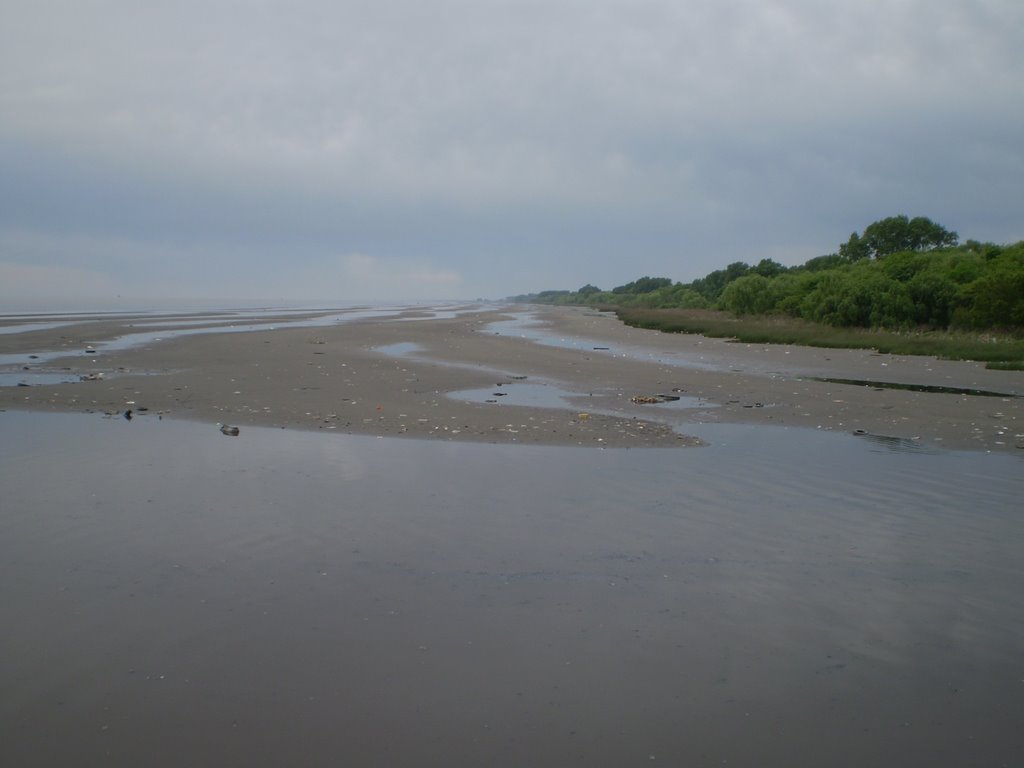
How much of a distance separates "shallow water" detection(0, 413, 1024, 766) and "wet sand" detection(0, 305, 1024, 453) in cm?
332

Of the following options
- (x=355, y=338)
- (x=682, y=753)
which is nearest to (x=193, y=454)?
(x=682, y=753)

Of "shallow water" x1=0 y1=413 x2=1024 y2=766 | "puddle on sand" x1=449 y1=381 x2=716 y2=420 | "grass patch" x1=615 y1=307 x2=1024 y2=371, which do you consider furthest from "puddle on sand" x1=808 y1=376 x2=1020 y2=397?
"shallow water" x1=0 y1=413 x2=1024 y2=766

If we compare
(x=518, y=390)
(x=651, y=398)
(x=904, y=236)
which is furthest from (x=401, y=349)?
(x=904, y=236)

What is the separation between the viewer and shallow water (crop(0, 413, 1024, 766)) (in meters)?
4.26

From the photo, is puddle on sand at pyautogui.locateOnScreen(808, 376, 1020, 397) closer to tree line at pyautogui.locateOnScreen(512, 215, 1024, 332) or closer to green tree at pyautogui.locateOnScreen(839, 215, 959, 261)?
tree line at pyautogui.locateOnScreen(512, 215, 1024, 332)

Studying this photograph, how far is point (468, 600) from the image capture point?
5973mm

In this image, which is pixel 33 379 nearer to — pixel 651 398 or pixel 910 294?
pixel 651 398

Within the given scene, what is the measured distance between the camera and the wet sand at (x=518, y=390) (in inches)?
523

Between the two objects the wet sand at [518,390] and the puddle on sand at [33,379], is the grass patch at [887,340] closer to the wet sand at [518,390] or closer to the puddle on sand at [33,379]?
the wet sand at [518,390]

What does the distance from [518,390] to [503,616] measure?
12591mm

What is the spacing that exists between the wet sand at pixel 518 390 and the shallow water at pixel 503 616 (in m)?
3.32

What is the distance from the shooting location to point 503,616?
18.7 feet

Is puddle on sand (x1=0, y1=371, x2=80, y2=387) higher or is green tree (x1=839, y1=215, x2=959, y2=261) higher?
green tree (x1=839, y1=215, x2=959, y2=261)

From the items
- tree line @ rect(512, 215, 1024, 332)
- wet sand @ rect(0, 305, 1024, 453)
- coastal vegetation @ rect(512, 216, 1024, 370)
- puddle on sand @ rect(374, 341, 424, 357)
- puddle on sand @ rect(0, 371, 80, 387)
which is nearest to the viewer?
wet sand @ rect(0, 305, 1024, 453)
